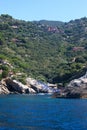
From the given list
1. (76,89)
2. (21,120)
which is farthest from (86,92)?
(21,120)

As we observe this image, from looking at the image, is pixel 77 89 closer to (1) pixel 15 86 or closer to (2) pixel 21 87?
(2) pixel 21 87

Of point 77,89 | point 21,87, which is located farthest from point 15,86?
point 77,89

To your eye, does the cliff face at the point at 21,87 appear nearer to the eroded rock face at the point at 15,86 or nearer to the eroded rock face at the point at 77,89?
the eroded rock face at the point at 15,86

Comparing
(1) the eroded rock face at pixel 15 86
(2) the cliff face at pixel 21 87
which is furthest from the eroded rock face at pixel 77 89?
(1) the eroded rock face at pixel 15 86

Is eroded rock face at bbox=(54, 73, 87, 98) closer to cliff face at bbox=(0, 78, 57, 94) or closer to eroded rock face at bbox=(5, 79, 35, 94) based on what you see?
cliff face at bbox=(0, 78, 57, 94)

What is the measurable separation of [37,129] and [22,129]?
2.03 meters

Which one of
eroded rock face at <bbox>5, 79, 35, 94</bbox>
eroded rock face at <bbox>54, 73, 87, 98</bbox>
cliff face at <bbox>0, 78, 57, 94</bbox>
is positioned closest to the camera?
eroded rock face at <bbox>54, 73, 87, 98</bbox>

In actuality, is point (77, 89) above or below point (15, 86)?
above

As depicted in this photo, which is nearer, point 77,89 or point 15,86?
point 77,89

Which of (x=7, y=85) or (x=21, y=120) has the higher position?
(x=21, y=120)

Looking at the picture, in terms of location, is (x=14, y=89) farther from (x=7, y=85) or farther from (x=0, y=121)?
(x=0, y=121)

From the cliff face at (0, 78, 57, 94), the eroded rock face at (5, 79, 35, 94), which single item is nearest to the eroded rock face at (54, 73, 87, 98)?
the cliff face at (0, 78, 57, 94)

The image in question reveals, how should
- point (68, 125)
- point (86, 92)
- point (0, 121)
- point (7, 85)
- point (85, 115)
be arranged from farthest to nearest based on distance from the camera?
point (7, 85) < point (86, 92) < point (85, 115) < point (0, 121) < point (68, 125)

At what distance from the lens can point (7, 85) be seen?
Answer: 187750 mm
